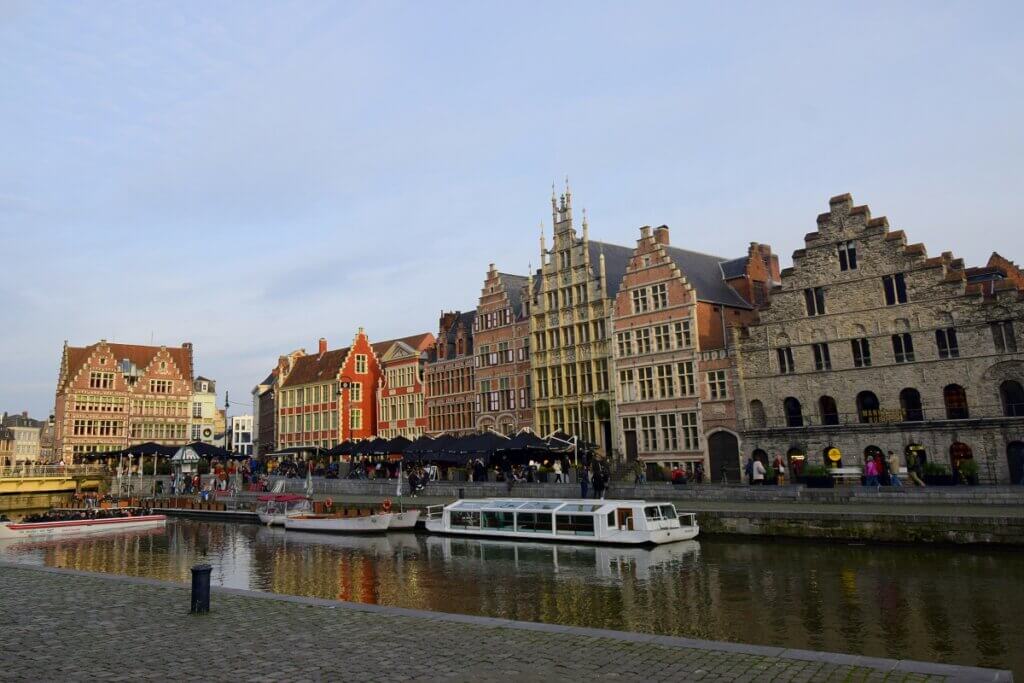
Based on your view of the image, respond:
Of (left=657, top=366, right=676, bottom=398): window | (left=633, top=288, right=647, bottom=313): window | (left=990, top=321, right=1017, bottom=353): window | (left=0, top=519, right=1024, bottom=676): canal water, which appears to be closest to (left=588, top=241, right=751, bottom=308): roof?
(left=633, top=288, right=647, bottom=313): window

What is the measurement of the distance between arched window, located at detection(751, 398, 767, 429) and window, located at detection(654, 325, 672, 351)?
6.34 meters

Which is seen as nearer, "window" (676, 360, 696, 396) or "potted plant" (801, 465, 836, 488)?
"potted plant" (801, 465, 836, 488)

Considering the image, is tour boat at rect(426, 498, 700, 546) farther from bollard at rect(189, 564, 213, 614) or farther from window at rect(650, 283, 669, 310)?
window at rect(650, 283, 669, 310)

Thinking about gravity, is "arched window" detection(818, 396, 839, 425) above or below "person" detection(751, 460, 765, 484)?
above

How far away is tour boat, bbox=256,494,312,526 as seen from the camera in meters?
39.7

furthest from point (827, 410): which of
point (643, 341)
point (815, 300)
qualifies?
point (643, 341)

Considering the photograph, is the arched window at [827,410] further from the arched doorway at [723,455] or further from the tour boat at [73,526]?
the tour boat at [73,526]

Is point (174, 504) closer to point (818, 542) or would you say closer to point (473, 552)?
point (473, 552)

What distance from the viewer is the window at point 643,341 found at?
153 feet

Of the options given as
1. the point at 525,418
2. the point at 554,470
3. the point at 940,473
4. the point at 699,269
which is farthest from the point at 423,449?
the point at 940,473

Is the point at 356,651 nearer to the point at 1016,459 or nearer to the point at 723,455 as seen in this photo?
the point at 1016,459

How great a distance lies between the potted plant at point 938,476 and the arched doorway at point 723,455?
13.2 meters

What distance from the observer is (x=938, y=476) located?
2830 centimetres

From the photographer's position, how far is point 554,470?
132 ft
